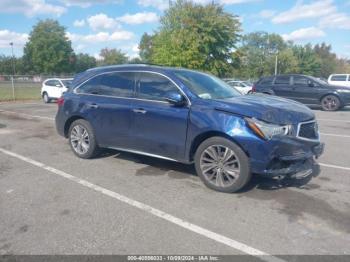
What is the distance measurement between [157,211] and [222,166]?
3.82 feet

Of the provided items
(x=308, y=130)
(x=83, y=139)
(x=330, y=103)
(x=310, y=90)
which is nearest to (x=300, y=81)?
(x=310, y=90)

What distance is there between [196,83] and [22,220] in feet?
10.4

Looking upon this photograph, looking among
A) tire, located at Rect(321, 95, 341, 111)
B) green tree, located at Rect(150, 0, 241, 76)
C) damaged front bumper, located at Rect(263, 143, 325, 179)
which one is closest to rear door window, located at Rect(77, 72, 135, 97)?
damaged front bumper, located at Rect(263, 143, 325, 179)

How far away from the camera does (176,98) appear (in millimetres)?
4953

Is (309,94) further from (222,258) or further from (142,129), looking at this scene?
(222,258)

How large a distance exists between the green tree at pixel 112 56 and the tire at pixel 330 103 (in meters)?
79.9

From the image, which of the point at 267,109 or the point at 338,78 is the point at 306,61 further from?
the point at 267,109

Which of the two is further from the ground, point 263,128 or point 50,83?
point 50,83

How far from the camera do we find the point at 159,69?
5.52m

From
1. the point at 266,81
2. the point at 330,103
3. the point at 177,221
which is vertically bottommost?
the point at 177,221

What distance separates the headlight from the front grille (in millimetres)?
399

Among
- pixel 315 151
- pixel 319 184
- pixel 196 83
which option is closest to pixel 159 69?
pixel 196 83

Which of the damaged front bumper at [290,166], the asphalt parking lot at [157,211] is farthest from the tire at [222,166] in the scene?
the damaged front bumper at [290,166]

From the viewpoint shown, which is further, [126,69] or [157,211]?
[126,69]
